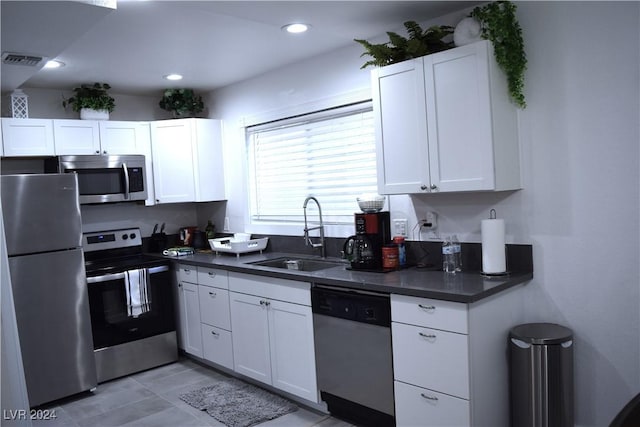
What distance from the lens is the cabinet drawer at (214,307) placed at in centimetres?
384

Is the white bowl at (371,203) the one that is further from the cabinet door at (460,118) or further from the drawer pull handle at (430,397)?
the drawer pull handle at (430,397)

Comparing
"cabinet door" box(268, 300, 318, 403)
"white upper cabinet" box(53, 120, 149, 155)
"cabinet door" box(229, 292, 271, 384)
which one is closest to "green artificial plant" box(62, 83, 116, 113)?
"white upper cabinet" box(53, 120, 149, 155)

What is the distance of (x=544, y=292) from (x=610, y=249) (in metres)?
0.41

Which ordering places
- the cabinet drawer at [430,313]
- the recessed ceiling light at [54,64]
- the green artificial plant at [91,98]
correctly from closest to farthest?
the cabinet drawer at [430,313] → the recessed ceiling light at [54,64] → the green artificial plant at [91,98]

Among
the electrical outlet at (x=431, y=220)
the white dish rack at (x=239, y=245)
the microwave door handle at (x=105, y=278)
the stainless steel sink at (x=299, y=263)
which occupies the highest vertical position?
the electrical outlet at (x=431, y=220)

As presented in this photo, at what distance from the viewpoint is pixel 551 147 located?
2.67 m

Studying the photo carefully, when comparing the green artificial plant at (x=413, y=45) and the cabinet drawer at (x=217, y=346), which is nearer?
the green artificial plant at (x=413, y=45)

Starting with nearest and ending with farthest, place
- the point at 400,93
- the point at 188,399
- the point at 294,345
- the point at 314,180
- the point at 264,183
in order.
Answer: the point at 400,93 → the point at 294,345 → the point at 188,399 → the point at 314,180 → the point at 264,183

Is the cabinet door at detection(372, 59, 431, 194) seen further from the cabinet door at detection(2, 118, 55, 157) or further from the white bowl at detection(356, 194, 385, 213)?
the cabinet door at detection(2, 118, 55, 157)

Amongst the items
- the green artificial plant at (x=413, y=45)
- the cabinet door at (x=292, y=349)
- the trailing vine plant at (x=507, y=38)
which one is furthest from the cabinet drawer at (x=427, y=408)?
the green artificial plant at (x=413, y=45)

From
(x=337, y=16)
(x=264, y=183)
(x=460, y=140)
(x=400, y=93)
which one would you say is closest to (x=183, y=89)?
(x=264, y=183)

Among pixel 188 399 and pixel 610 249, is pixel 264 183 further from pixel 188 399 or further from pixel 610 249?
pixel 610 249

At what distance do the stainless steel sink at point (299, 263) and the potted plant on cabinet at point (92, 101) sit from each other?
2.00m

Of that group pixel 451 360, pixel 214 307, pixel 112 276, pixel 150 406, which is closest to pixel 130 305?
pixel 112 276
